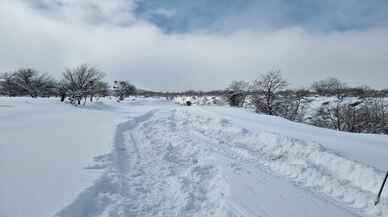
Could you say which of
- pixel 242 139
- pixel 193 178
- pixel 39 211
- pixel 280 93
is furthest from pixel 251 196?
pixel 280 93

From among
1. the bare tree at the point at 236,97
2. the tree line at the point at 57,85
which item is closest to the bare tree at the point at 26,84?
the tree line at the point at 57,85

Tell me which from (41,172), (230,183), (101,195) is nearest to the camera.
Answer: (101,195)

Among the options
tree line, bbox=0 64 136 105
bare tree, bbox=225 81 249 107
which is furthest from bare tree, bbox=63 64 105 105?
bare tree, bbox=225 81 249 107

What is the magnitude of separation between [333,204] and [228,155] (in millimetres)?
3294

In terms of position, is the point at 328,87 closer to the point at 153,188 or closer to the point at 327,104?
the point at 327,104

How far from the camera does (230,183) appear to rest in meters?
4.89

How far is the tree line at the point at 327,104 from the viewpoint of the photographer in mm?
23234

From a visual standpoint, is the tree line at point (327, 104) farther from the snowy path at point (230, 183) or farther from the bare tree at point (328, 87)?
the snowy path at point (230, 183)

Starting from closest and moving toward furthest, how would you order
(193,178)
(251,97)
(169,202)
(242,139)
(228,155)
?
(169,202) → (193,178) → (228,155) → (242,139) → (251,97)

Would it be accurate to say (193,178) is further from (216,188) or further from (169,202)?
(169,202)

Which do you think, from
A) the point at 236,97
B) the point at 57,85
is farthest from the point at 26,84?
the point at 236,97

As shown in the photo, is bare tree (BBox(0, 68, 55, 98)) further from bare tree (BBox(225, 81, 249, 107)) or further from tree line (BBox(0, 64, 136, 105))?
bare tree (BBox(225, 81, 249, 107))

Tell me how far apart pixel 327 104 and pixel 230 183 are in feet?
98.3

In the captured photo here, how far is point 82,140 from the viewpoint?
774cm
